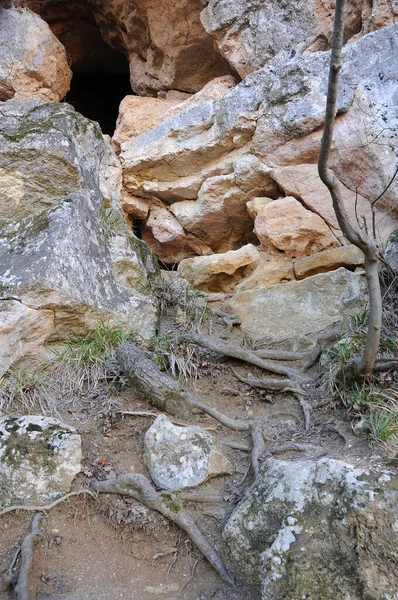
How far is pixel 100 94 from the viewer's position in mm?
13141

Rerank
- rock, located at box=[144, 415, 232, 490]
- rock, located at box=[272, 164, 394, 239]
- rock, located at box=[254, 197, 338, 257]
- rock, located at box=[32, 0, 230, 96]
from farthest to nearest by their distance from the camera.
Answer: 1. rock, located at box=[32, 0, 230, 96]
2. rock, located at box=[254, 197, 338, 257]
3. rock, located at box=[272, 164, 394, 239]
4. rock, located at box=[144, 415, 232, 490]

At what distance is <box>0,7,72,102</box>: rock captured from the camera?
898 centimetres

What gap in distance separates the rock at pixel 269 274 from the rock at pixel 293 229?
0.21 m

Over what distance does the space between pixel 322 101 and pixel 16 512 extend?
243 inches

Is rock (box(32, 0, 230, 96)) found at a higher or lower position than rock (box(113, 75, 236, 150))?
higher

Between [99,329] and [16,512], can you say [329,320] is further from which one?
[16,512]

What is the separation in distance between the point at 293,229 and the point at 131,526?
4.64 m

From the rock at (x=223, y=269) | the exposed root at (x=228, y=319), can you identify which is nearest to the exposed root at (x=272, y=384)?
the exposed root at (x=228, y=319)

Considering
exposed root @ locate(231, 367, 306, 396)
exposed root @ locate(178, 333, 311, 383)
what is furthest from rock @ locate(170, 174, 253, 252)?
exposed root @ locate(231, 367, 306, 396)

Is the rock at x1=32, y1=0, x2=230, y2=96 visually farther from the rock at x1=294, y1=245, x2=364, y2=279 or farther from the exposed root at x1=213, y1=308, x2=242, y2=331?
the exposed root at x1=213, y1=308, x2=242, y2=331

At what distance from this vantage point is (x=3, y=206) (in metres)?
5.58

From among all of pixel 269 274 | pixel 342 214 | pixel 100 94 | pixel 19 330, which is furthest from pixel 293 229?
pixel 100 94

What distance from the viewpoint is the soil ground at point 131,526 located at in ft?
9.70

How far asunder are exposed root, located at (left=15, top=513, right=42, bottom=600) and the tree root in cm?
46
